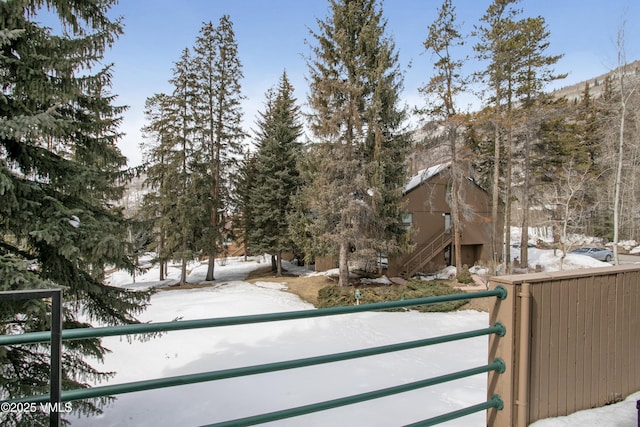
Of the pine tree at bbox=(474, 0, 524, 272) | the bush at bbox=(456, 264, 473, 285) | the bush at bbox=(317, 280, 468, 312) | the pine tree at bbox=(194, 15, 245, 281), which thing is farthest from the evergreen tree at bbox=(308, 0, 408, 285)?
the pine tree at bbox=(194, 15, 245, 281)

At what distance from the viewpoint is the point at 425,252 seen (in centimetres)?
1953

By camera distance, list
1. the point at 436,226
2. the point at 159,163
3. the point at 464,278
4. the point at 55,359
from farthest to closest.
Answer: the point at 159,163
the point at 436,226
the point at 464,278
the point at 55,359

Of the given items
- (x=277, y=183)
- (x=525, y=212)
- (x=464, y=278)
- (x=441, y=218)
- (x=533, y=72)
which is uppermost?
(x=533, y=72)

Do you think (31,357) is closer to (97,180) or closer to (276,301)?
(97,180)

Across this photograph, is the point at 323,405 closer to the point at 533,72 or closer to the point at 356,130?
the point at 356,130

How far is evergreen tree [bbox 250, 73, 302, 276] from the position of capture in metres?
20.2

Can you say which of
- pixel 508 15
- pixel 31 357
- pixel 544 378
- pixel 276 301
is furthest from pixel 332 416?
pixel 508 15

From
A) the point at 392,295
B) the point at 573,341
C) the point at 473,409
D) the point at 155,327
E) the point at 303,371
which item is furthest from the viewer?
the point at 392,295

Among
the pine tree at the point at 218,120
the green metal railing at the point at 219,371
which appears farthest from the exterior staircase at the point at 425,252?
the green metal railing at the point at 219,371

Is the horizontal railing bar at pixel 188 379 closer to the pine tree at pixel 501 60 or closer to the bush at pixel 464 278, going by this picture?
the bush at pixel 464 278

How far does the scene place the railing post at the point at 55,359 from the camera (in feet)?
3.26

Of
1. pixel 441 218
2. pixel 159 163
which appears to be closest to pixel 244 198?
pixel 159 163

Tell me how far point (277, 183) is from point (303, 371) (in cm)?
1460

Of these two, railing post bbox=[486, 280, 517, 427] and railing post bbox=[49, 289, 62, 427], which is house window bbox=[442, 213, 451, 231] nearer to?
railing post bbox=[486, 280, 517, 427]
